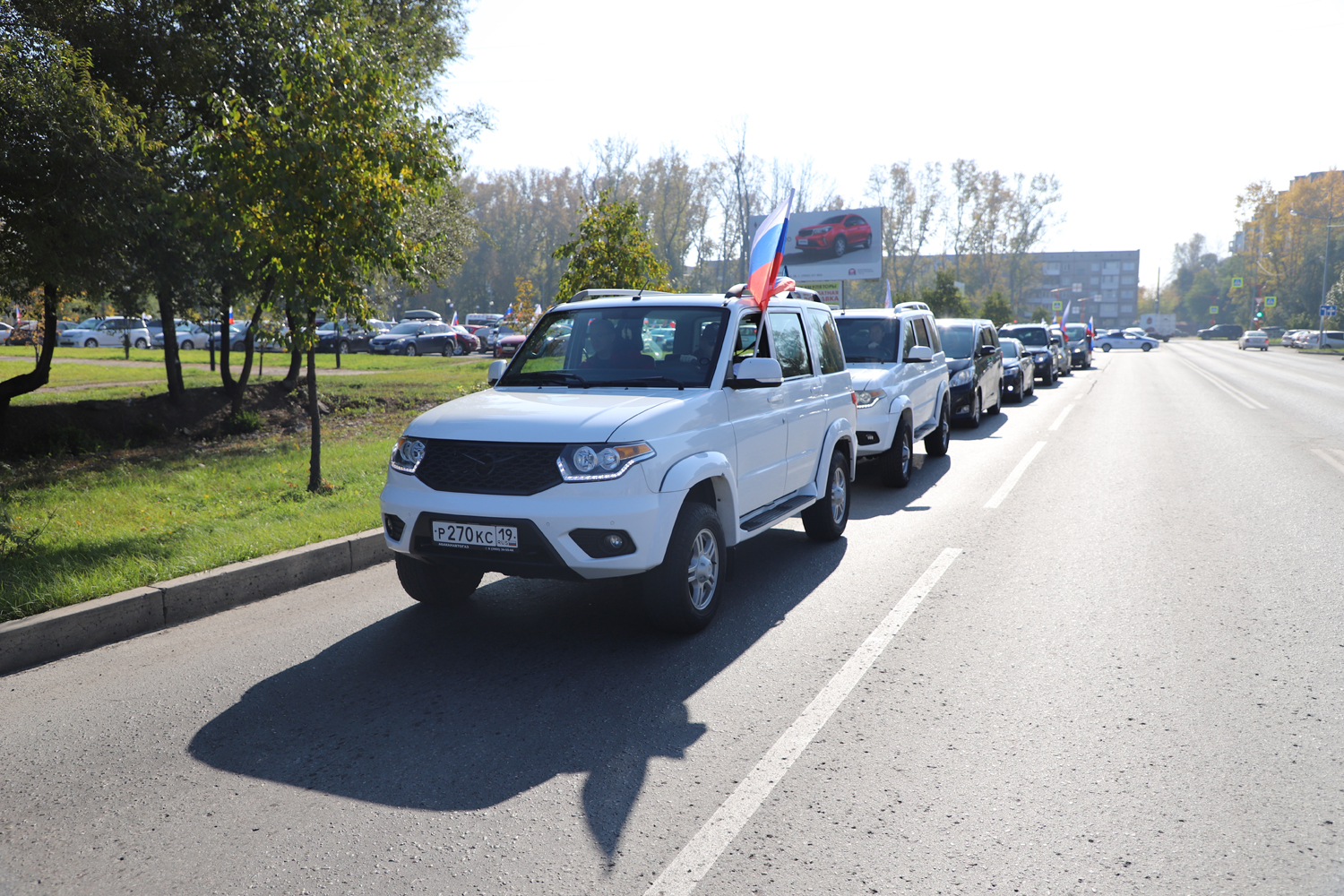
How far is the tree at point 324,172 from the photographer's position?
326 inches

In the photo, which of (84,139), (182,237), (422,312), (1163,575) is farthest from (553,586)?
(422,312)

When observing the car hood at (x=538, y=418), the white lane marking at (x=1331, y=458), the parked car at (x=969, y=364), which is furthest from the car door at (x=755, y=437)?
the parked car at (x=969, y=364)

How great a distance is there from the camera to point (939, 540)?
7777mm

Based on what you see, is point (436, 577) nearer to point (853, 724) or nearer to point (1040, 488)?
point (853, 724)

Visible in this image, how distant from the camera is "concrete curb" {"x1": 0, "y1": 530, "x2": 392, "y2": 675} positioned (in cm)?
509

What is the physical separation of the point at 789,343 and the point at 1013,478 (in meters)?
5.22

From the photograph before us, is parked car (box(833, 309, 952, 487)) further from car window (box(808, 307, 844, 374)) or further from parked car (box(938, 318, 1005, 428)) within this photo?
parked car (box(938, 318, 1005, 428))

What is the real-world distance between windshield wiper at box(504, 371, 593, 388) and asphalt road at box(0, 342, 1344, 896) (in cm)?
141

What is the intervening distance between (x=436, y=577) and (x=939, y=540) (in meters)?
4.18

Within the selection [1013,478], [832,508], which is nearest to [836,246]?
[1013,478]

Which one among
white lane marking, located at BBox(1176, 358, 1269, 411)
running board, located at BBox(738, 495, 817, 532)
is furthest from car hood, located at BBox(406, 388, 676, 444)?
white lane marking, located at BBox(1176, 358, 1269, 411)

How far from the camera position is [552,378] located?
237 inches

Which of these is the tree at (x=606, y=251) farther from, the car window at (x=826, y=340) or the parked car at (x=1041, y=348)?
the parked car at (x=1041, y=348)

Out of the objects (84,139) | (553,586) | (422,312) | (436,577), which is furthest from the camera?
(422,312)
